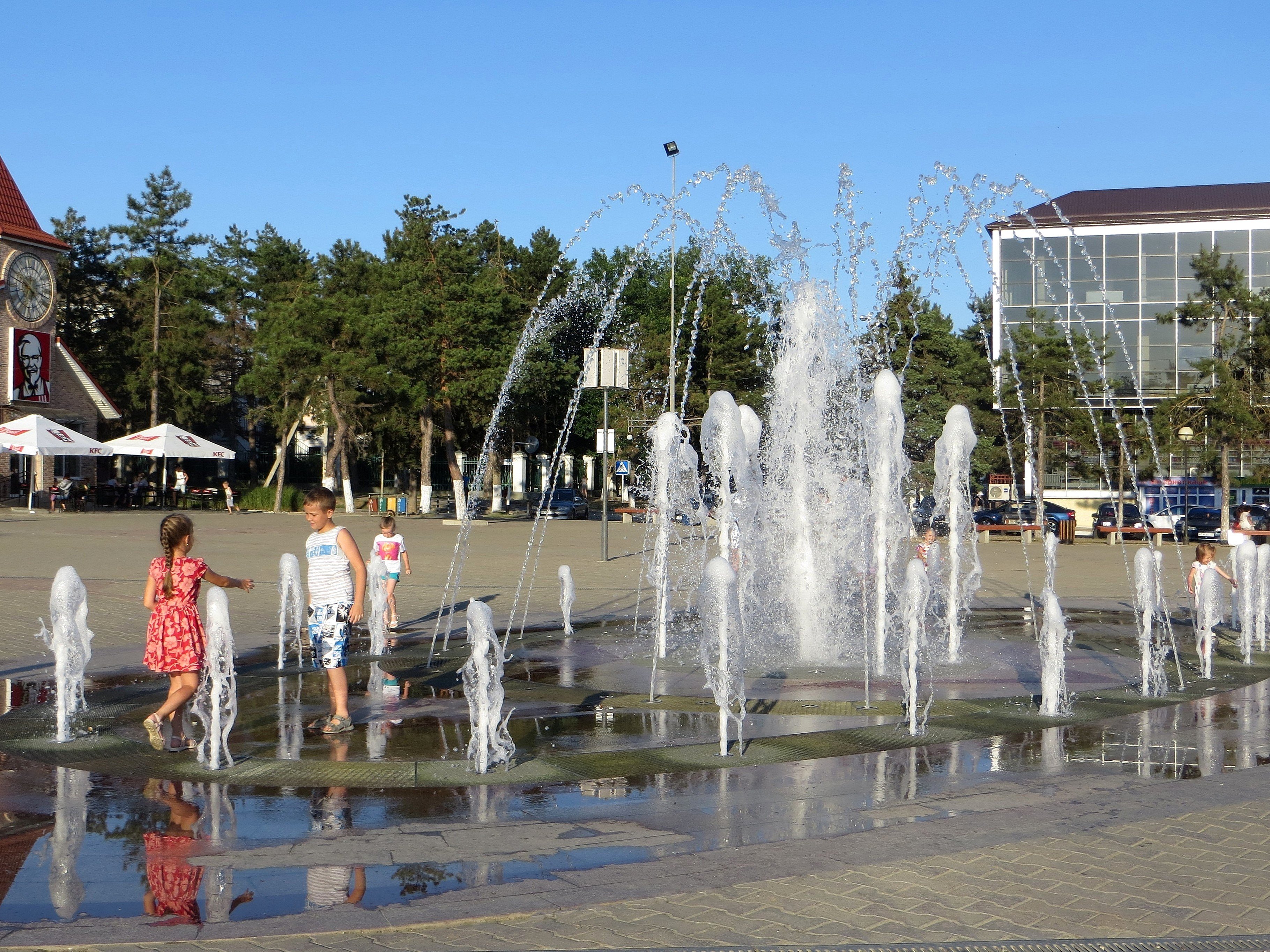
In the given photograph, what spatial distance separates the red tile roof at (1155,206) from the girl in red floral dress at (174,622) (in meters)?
44.3

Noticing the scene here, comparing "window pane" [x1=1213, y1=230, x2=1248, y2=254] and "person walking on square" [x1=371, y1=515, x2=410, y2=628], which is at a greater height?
"window pane" [x1=1213, y1=230, x2=1248, y2=254]

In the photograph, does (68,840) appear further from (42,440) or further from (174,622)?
(42,440)

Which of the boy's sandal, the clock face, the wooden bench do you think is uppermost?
the clock face

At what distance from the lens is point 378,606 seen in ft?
42.6

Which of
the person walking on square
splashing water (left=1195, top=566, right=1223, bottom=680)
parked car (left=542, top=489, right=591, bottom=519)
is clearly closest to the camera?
splashing water (left=1195, top=566, right=1223, bottom=680)

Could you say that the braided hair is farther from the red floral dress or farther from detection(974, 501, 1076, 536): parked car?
detection(974, 501, 1076, 536): parked car

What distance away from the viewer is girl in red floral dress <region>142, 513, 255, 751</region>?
303 inches

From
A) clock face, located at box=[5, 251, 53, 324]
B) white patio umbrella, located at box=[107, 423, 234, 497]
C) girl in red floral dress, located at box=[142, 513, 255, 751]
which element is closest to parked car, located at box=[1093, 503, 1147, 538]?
white patio umbrella, located at box=[107, 423, 234, 497]

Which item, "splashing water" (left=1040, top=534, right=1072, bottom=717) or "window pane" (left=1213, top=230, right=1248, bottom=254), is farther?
"window pane" (left=1213, top=230, right=1248, bottom=254)

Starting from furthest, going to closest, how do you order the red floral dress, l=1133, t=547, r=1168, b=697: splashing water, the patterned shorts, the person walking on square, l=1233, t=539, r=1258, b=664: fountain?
the person walking on square
l=1233, t=539, r=1258, b=664: fountain
l=1133, t=547, r=1168, b=697: splashing water
the patterned shorts
the red floral dress

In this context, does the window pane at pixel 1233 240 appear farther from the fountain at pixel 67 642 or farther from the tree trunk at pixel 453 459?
the fountain at pixel 67 642

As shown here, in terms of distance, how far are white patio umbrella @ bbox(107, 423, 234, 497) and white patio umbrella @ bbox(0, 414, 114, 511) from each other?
287cm

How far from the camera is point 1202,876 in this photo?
520cm

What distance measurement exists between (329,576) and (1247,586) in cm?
945
